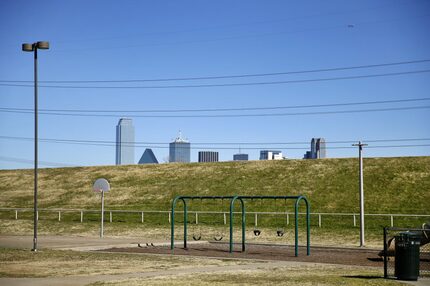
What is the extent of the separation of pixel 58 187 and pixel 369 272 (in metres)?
56.3

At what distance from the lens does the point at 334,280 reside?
60.0ft

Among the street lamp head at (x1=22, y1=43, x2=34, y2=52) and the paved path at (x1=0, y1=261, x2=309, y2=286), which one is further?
the street lamp head at (x1=22, y1=43, x2=34, y2=52)

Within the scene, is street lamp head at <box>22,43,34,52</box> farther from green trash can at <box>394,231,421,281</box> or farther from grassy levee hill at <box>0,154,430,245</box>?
grassy levee hill at <box>0,154,430,245</box>

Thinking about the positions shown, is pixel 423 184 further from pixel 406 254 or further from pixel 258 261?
pixel 406 254

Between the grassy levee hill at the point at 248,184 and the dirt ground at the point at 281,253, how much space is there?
67.2ft

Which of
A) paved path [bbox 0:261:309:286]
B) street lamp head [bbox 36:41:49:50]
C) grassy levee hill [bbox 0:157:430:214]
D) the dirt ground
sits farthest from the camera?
grassy levee hill [bbox 0:157:430:214]

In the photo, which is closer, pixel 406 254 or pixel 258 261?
pixel 406 254

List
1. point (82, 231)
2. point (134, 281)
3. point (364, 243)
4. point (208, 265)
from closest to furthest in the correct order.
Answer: point (134, 281) → point (208, 265) → point (364, 243) → point (82, 231)

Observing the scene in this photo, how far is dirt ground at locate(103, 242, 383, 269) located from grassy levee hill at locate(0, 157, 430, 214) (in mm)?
20471

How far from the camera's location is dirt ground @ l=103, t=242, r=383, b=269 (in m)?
25.8

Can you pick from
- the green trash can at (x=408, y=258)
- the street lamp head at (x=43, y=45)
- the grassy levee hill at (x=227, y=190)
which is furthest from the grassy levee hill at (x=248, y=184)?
the green trash can at (x=408, y=258)

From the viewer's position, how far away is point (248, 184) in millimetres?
64000

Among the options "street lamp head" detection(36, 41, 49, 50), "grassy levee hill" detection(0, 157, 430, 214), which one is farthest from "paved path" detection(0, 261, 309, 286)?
"grassy levee hill" detection(0, 157, 430, 214)

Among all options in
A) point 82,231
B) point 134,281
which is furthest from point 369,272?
point 82,231
